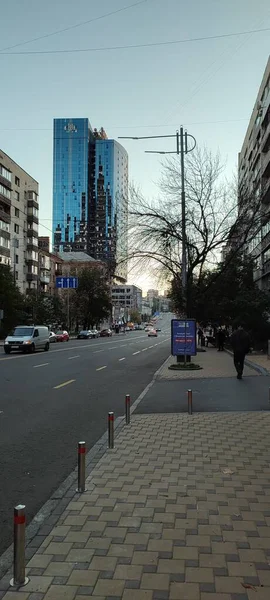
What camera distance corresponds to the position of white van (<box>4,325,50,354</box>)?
28.9 metres

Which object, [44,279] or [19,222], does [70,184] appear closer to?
[44,279]

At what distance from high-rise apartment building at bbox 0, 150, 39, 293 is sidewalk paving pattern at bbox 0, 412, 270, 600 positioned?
60.3 m

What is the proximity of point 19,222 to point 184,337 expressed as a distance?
59847 millimetres

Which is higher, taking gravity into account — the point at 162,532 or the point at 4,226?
the point at 4,226

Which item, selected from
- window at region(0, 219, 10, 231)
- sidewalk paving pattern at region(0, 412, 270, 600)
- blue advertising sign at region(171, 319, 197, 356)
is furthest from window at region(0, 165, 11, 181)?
sidewalk paving pattern at region(0, 412, 270, 600)

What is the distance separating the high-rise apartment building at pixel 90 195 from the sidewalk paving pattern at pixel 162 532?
17.9 metres

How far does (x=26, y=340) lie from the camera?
Answer: 29.2 meters

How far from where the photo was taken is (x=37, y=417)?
9039 millimetres

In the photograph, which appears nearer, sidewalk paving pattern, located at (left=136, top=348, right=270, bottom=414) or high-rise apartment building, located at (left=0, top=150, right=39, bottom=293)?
sidewalk paving pattern, located at (left=136, top=348, right=270, bottom=414)

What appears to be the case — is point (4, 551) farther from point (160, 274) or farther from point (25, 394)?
point (160, 274)

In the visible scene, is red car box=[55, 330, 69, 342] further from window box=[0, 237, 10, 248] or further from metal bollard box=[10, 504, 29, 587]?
metal bollard box=[10, 504, 29, 587]

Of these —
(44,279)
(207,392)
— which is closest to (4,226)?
(44,279)

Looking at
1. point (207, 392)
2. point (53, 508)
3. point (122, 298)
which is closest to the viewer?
point (53, 508)

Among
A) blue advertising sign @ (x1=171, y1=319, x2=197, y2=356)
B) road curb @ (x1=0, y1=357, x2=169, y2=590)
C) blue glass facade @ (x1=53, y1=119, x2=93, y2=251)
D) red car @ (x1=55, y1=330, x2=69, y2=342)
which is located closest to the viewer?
road curb @ (x1=0, y1=357, x2=169, y2=590)
